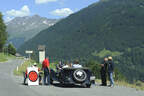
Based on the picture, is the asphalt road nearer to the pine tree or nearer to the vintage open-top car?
the vintage open-top car

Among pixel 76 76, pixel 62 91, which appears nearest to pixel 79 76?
pixel 76 76

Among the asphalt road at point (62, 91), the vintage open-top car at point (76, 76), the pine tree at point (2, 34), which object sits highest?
the pine tree at point (2, 34)

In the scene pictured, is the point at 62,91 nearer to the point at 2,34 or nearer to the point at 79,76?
the point at 79,76

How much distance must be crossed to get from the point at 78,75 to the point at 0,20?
3492 inches

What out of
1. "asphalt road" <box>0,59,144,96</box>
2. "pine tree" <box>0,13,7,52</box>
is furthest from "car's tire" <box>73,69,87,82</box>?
"pine tree" <box>0,13,7,52</box>

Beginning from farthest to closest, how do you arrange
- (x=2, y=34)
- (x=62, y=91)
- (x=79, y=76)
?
1. (x=2, y=34)
2. (x=79, y=76)
3. (x=62, y=91)

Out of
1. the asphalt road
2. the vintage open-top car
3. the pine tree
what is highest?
the pine tree

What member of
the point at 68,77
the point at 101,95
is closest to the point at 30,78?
the point at 68,77

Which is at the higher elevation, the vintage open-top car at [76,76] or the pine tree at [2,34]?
the pine tree at [2,34]

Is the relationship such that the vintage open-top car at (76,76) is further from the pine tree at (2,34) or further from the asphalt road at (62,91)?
the pine tree at (2,34)

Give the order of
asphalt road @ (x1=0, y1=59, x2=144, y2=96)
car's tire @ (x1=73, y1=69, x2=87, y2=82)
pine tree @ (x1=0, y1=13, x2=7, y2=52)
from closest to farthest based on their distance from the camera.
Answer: asphalt road @ (x1=0, y1=59, x2=144, y2=96)
car's tire @ (x1=73, y1=69, x2=87, y2=82)
pine tree @ (x1=0, y1=13, x2=7, y2=52)

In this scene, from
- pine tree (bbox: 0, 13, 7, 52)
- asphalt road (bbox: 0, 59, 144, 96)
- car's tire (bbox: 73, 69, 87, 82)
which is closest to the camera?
asphalt road (bbox: 0, 59, 144, 96)

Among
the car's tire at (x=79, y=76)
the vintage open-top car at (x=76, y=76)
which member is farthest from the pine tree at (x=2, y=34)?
the car's tire at (x=79, y=76)

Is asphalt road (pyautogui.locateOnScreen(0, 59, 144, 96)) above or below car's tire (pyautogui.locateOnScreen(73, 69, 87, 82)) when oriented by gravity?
below
